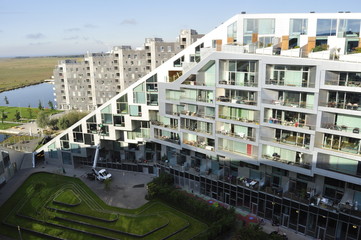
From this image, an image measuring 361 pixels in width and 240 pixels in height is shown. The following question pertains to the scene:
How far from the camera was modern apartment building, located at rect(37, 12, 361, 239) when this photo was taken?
111 feet

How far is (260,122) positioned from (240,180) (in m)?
9.40

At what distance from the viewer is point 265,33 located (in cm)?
4550

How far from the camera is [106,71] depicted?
10631 cm

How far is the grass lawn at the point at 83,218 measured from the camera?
39219 millimetres

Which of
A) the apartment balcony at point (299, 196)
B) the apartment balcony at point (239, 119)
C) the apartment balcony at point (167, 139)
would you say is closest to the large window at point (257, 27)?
the apartment balcony at point (239, 119)

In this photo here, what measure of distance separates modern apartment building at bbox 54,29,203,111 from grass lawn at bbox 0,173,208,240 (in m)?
56.3

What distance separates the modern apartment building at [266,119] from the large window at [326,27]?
13 cm

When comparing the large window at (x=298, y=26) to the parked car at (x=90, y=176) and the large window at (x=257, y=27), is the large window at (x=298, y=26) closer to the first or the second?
the large window at (x=257, y=27)

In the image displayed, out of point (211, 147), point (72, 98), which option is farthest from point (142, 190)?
point (72, 98)

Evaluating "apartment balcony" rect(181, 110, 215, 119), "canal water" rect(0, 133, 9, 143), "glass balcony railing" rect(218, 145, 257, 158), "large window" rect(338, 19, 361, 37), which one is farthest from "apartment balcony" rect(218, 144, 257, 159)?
"canal water" rect(0, 133, 9, 143)

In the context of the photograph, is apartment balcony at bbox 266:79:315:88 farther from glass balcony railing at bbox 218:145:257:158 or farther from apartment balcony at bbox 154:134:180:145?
apartment balcony at bbox 154:134:180:145

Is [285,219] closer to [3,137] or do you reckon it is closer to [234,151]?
[234,151]

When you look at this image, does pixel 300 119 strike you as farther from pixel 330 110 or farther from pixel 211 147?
pixel 211 147

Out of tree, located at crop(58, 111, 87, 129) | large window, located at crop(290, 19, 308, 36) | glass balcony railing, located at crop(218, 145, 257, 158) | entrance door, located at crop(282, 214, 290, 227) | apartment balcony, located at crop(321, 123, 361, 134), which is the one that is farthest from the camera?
tree, located at crop(58, 111, 87, 129)
